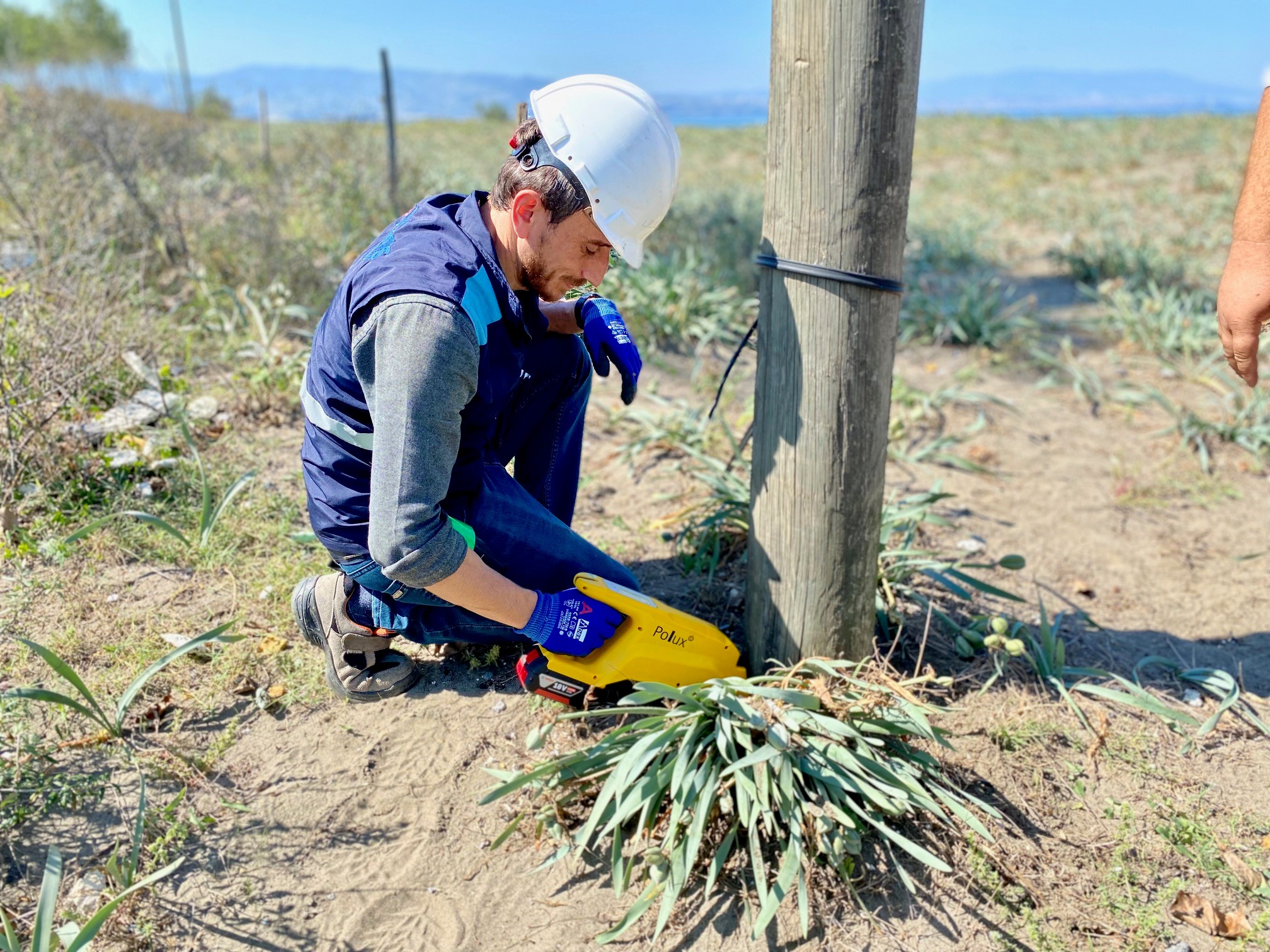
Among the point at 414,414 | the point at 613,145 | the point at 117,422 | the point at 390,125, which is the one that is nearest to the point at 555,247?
the point at 613,145

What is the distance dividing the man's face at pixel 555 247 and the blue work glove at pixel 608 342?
Answer: 0.43 metres

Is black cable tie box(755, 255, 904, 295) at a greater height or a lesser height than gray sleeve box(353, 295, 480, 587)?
greater

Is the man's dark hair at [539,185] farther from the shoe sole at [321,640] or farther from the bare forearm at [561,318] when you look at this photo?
the shoe sole at [321,640]

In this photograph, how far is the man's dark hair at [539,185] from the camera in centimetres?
176

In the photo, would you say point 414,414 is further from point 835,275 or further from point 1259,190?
point 1259,190

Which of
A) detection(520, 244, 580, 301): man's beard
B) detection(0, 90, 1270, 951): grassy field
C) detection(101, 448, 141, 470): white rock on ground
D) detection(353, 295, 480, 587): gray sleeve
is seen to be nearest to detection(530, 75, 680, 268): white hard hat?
detection(520, 244, 580, 301): man's beard

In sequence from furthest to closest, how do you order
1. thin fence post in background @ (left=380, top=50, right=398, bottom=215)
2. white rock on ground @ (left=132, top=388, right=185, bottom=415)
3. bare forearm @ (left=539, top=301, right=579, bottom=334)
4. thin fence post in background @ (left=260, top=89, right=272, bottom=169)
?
thin fence post in background @ (left=260, top=89, right=272, bottom=169), thin fence post in background @ (left=380, top=50, right=398, bottom=215), white rock on ground @ (left=132, top=388, right=185, bottom=415), bare forearm @ (left=539, top=301, right=579, bottom=334)

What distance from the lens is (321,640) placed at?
2256 mm

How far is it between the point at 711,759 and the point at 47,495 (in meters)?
2.20

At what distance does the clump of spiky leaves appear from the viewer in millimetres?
1747

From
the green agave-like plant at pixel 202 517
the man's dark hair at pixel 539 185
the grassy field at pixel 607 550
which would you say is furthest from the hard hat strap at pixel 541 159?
the green agave-like plant at pixel 202 517

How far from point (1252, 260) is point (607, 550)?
1.84 meters

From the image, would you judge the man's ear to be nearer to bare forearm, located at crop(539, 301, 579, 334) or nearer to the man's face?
the man's face

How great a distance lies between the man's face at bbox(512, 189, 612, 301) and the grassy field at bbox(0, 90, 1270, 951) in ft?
3.19
